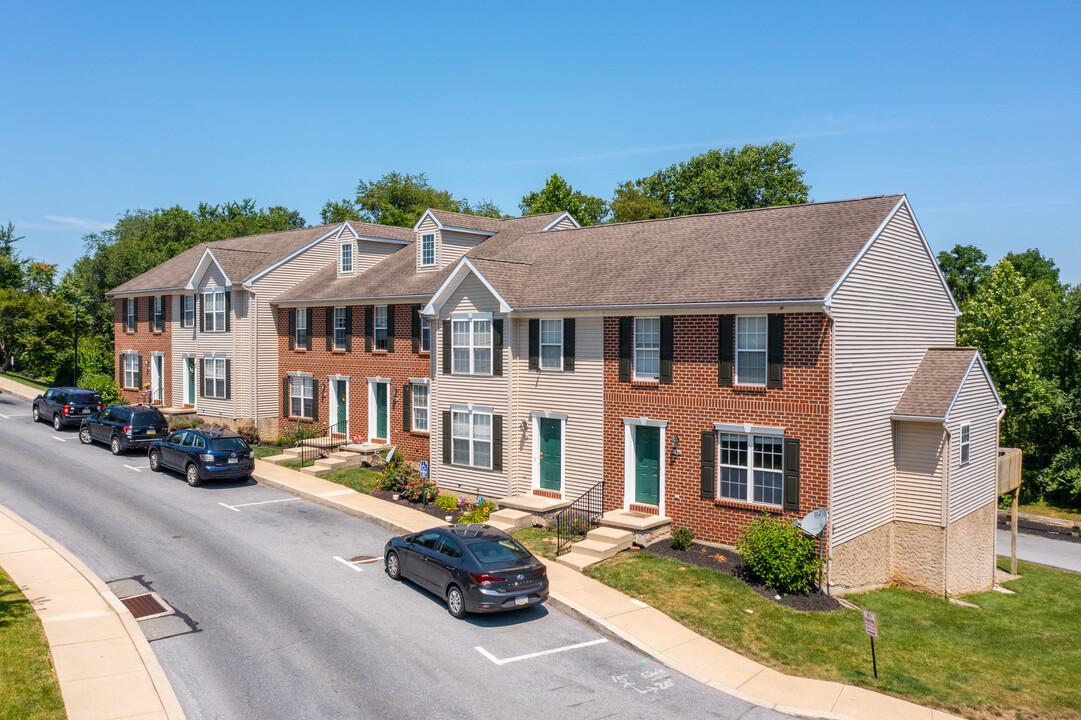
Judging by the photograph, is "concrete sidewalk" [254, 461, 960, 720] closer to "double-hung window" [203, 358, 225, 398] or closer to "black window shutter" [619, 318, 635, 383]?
"black window shutter" [619, 318, 635, 383]

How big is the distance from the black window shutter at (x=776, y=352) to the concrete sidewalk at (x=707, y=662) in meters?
6.44

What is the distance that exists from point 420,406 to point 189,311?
1690 cm

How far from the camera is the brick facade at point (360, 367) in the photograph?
29516 millimetres

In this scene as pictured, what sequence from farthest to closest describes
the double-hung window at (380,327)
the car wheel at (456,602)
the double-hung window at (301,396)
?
1. the double-hung window at (301,396)
2. the double-hung window at (380,327)
3. the car wheel at (456,602)

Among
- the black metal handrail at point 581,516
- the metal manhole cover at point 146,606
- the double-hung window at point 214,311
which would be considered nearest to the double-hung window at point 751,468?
the black metal handrail at point 581,516

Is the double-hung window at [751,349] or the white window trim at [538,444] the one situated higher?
the double-hung window at [751,349]

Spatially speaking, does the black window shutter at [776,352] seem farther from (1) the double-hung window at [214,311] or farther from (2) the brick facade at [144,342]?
(2) the brick facade at [144,342]

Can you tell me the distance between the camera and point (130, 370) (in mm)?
43969

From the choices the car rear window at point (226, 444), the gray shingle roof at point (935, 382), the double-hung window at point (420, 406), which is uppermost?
the gray shingle roof at point (935, 382)

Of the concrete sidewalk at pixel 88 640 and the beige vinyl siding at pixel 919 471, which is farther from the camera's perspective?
the beige vinyl siding at pixel 919 471

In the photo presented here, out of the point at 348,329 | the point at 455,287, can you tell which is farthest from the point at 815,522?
the point at 348,329

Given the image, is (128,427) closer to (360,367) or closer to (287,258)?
(360,367)

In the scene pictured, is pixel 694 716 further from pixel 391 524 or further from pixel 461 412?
pixel 461 412

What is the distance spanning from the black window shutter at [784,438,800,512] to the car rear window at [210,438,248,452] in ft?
59.8
